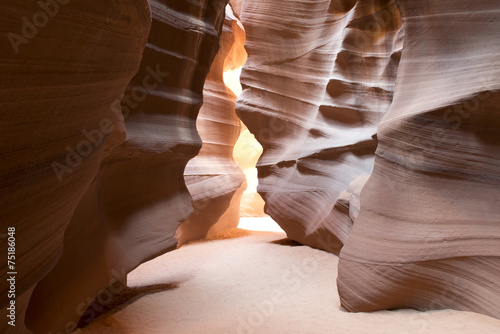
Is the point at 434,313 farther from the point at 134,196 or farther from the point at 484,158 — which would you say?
the point at 134,196

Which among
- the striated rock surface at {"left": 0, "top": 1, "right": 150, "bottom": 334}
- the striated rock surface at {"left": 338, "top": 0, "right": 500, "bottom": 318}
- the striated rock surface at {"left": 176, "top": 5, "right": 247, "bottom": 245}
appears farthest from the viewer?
the striated rock surface at {"left": 176, "top": 5, "right": 247, "bottom": 245}

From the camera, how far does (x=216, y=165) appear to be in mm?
9867

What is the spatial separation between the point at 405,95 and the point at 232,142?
277 inches

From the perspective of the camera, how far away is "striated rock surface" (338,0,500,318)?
10.7 feet

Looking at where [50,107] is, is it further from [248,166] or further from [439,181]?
[248,166]

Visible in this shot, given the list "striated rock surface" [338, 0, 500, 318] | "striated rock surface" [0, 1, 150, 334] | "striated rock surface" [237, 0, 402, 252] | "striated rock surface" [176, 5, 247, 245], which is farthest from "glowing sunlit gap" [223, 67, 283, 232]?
"striated rock surface" [0, 1, 150, 334]

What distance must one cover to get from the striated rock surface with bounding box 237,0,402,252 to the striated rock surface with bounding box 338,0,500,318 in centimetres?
214

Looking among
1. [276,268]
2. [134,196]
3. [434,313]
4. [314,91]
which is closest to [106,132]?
[134,196]

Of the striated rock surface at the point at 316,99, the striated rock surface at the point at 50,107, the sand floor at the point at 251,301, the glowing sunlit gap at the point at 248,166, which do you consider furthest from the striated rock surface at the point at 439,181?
the glowing sunlit gap at the point at 248,166

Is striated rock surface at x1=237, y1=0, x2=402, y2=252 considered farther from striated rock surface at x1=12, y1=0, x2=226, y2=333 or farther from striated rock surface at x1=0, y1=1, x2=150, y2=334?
striated rock surface at x1=0, y1=1, x2=150, y2=334

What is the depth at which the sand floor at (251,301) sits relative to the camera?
3.34 m

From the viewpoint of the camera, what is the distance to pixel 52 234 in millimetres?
2285

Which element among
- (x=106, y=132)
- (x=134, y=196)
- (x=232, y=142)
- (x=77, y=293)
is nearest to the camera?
(x=106, y=132)

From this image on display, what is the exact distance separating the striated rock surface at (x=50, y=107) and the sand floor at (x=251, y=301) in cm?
198
